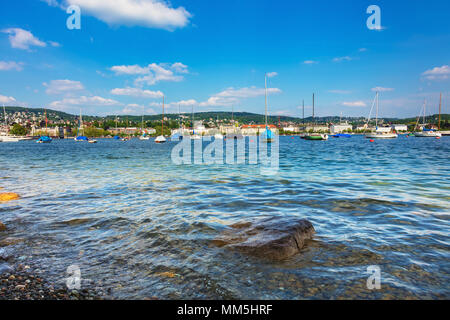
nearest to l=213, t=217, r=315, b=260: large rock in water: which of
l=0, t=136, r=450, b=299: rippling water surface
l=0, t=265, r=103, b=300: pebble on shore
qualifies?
l=0, t=136, r=450, b=299: rippling water surface

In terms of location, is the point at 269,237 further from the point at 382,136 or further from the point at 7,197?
the point at 382,136

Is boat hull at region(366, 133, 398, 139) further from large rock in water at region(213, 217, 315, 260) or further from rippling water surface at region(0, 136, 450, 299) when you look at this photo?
large rock in water at region(213, 217, 315, 260)

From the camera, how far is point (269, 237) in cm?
619

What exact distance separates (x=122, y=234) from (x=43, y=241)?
5.95ft

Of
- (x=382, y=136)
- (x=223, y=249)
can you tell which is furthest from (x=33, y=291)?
(x=382, y=136)

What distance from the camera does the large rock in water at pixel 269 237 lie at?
5.70m

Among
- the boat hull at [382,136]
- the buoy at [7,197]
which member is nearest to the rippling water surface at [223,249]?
the buoy at [7,197]

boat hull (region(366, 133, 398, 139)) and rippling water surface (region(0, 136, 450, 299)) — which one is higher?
boat hull (region(366, 133, 398, 139))

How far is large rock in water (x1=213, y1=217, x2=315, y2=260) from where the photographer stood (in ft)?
18.7

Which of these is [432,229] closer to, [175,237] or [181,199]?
[175,237]

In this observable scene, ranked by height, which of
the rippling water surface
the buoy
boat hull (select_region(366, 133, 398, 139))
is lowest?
the rippling water surface

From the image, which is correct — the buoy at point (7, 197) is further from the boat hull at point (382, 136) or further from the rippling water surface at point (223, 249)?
the boat hull at point (382, 136)
